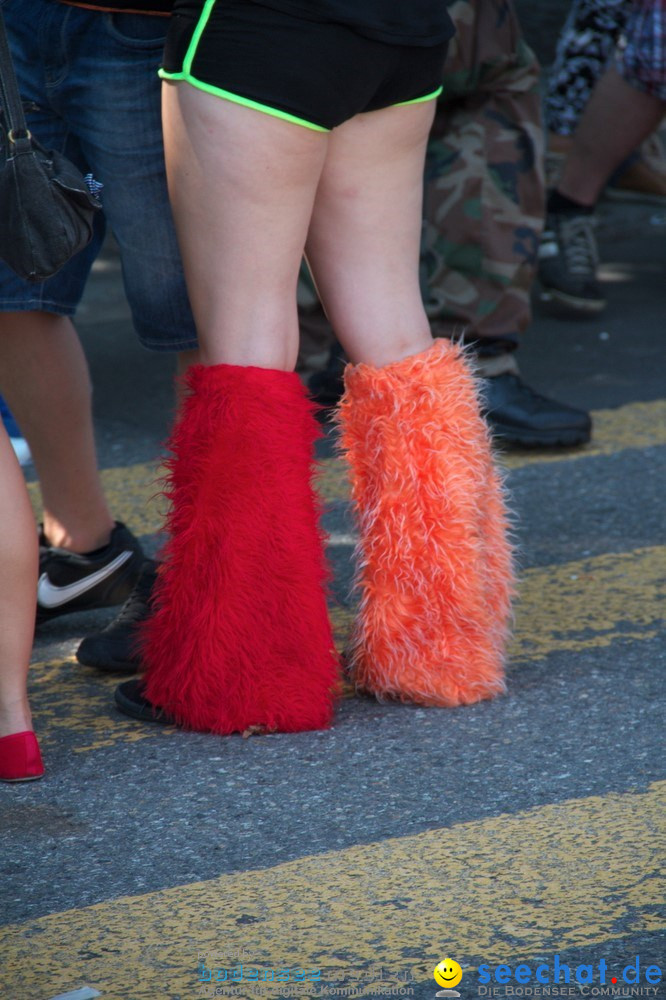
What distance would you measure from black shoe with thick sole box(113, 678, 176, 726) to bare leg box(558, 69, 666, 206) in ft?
11.4

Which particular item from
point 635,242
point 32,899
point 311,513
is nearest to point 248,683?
point 311,513

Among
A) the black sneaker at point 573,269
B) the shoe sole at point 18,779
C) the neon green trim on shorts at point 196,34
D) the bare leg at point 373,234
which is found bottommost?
the black sneaker at point 573,269

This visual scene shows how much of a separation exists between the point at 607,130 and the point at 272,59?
3.37 metres

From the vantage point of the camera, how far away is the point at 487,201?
3904 millimetres

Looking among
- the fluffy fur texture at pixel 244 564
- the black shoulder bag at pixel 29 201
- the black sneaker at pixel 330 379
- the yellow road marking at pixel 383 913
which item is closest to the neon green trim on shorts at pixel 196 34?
the black shoulder bag at pixel 29 201

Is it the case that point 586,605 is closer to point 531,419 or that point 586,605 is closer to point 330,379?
point 531,419

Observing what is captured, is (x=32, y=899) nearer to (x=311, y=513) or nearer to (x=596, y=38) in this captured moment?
(x=311, y=513)

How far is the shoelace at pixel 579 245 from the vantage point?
210 inches

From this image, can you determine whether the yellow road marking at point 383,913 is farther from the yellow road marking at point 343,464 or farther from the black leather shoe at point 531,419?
the black leather shoe at point 531,419

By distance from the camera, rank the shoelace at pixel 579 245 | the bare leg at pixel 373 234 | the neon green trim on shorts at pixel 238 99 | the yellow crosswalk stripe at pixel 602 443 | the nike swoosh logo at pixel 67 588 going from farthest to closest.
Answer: the shoelace at pixel 579 245
the yellow crosswalk stripe at pixel 602 443
the nike swoosh logo at pixel 67 588
the bare leg at pixel 373 234
the neon green trim on shorts at pixel 238 99

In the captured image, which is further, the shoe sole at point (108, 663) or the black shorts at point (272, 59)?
the shoe sole at point (108, 663)

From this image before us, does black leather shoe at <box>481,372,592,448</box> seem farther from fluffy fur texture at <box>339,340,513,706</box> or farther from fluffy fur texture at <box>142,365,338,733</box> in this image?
fluffy fur texture at <box>142,365,338,733</box>

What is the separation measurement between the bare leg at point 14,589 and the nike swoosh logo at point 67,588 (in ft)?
2.15

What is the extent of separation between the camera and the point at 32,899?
1893 millimetres
